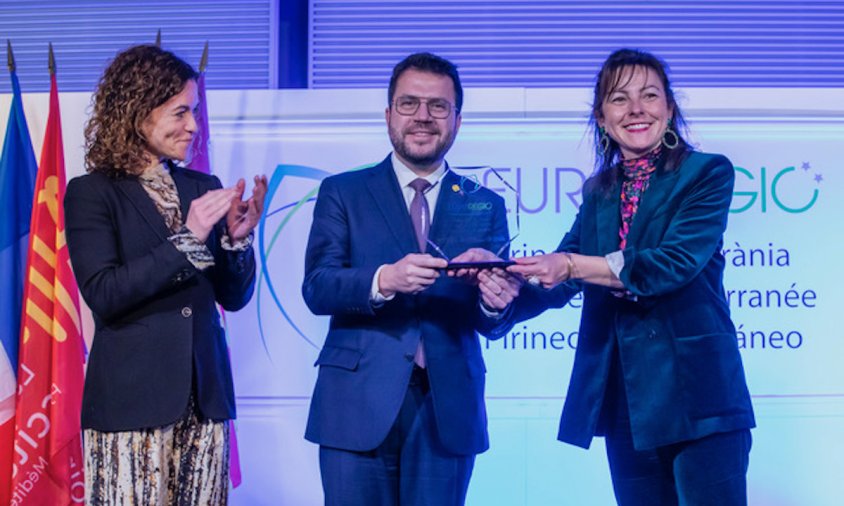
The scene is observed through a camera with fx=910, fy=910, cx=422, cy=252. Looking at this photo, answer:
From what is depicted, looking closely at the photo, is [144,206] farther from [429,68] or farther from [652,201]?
[652,201]

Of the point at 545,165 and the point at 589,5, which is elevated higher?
the point at 589,5

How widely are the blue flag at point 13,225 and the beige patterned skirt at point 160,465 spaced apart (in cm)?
144

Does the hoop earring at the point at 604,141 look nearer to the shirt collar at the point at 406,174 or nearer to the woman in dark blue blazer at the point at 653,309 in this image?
Result: the woman in dark blue blazer at the point at 653,309

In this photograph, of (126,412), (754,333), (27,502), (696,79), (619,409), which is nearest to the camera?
(126,412)

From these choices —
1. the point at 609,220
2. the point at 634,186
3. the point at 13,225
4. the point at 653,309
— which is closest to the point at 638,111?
the point at 634,186

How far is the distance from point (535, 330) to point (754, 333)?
36.3 inches

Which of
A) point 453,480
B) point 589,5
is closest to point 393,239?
point 453,480

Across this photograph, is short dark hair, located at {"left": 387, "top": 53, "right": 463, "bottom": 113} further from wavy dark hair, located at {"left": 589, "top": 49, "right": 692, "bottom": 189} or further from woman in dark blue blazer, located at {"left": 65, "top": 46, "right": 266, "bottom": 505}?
woman in dark blue blazer, located at {"left": 65, "top": 46, "right": 266, "bottom": 505}

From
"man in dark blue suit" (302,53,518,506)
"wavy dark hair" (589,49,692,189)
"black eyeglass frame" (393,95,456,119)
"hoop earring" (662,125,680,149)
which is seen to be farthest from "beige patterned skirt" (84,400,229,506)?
"hoop earring" (662,125,680,149)

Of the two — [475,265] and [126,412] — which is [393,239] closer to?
[475,265]

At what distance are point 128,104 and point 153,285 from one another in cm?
53

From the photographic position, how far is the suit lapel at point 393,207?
2572mm

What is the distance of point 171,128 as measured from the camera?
251cm

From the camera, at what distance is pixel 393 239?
258 cm
